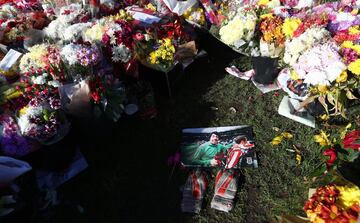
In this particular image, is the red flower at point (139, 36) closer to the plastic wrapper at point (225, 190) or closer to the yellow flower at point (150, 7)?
the yellow flower at point (150, 7)

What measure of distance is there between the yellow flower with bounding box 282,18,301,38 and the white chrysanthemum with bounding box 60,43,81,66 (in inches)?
79.4

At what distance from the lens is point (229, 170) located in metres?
2.99

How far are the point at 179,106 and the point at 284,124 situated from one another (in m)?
1.20

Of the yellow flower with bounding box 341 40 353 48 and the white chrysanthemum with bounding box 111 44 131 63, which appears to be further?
the white chrysanthemum with bounding box 111 44 131 63

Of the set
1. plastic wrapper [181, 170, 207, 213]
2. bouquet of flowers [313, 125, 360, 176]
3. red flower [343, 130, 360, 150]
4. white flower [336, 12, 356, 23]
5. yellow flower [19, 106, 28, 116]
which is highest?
white flower [336, 12, 356, 23]

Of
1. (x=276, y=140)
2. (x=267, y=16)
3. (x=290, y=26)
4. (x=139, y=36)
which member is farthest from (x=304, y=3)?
(x=139, y=36)

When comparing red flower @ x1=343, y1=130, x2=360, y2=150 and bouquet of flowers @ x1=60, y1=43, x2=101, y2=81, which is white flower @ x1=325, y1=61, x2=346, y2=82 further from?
bouquet of flowers @ x1=60, y1=43, x2=101, y2=81

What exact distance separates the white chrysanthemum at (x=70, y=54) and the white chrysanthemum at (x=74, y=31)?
450mm

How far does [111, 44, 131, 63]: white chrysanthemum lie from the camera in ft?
10.5

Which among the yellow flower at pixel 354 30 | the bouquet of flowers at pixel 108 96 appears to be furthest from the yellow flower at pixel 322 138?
the bouquet of flowers at pixel 108 96

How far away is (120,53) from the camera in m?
3.21

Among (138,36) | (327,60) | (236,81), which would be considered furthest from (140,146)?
(327,60)

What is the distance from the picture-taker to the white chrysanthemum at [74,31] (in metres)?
3.36

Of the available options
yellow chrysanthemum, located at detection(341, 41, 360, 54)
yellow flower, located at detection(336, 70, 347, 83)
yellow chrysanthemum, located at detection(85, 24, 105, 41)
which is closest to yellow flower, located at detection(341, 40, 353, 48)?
yellow chrysanthemum, located at detection(341, 41, 360, 54)
